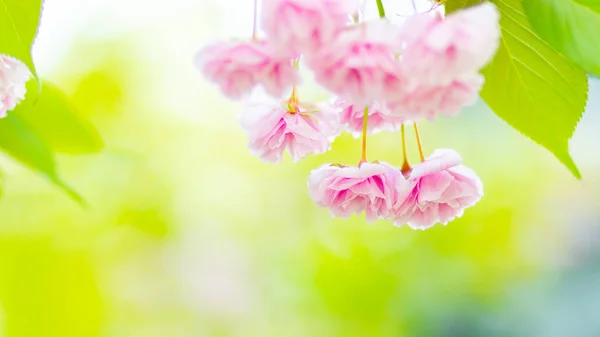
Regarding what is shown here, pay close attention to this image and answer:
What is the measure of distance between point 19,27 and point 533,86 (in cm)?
22

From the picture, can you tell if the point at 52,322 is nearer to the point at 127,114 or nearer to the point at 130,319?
the point at 130,319

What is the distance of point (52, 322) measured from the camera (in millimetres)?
1995

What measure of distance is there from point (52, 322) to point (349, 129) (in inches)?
73.6

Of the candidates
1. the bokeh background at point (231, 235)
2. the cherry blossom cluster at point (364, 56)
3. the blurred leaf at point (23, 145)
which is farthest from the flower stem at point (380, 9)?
the bokeh background at point (231, 235)

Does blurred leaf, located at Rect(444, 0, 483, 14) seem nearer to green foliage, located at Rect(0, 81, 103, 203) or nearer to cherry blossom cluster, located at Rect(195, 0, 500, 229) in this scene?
cherry blossom cluster, located at Rect(195, 0, 500, 229)

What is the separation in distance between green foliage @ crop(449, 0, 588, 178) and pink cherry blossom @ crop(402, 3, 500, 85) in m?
0.08

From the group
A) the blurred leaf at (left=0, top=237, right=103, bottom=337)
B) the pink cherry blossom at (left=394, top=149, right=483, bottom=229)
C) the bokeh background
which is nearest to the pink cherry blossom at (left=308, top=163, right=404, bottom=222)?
the pink cherry blossom at (left=394, top=149, right=483, bottom=229)

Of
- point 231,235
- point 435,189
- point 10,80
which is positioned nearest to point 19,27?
point 10,80

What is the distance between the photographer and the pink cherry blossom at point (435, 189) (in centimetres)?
36

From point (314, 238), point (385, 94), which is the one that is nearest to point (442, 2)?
point (385, 94)

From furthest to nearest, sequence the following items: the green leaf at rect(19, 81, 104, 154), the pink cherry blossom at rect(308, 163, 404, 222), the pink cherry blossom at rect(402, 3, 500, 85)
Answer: the green leaf at rect(19, 81, 104, 154) < the pink cherry blossom at rect(308, 163, 404, 222) < the pink cherry blossom at rect(402, 3, 500, 85)

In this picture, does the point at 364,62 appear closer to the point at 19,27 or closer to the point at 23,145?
the point at 19,27

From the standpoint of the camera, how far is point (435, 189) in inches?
14.1

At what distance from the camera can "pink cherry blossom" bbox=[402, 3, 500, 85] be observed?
21cm
